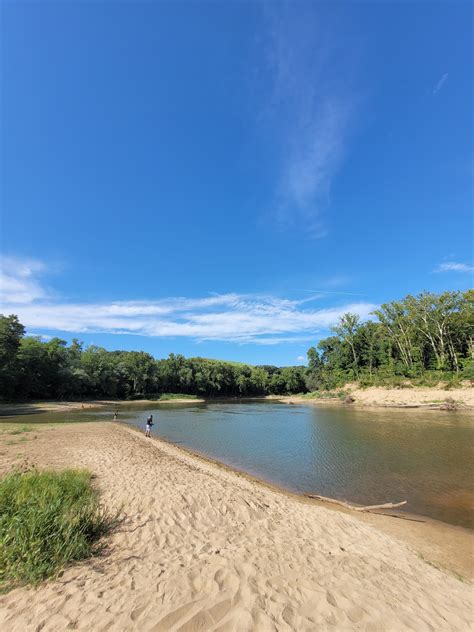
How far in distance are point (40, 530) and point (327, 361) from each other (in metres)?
96.0

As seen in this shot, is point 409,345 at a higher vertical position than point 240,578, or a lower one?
higher

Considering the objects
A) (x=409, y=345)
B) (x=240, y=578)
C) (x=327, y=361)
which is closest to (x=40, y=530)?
(x=240, y=578)

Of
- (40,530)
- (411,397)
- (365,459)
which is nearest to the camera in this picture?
(40,530)

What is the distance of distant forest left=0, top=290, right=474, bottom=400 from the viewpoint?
187 ft

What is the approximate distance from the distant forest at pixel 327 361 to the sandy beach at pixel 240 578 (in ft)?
173

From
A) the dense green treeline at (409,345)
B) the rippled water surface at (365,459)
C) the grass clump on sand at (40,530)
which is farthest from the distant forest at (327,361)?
the grass clump on sand at (40,530)

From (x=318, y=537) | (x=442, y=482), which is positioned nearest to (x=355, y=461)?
(x=442, y=482)

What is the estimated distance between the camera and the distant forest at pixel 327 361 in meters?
57.0

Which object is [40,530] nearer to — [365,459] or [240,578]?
[240,578]

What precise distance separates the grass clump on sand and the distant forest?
168 feet

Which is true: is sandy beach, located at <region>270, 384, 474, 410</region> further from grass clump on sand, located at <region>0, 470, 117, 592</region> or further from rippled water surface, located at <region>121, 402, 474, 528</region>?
grass clump on sand, located at <region>0, 470, 117, 592</region>

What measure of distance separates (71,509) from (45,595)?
217cm

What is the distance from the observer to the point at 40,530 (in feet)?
16.4

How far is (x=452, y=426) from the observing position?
28.7 meters
